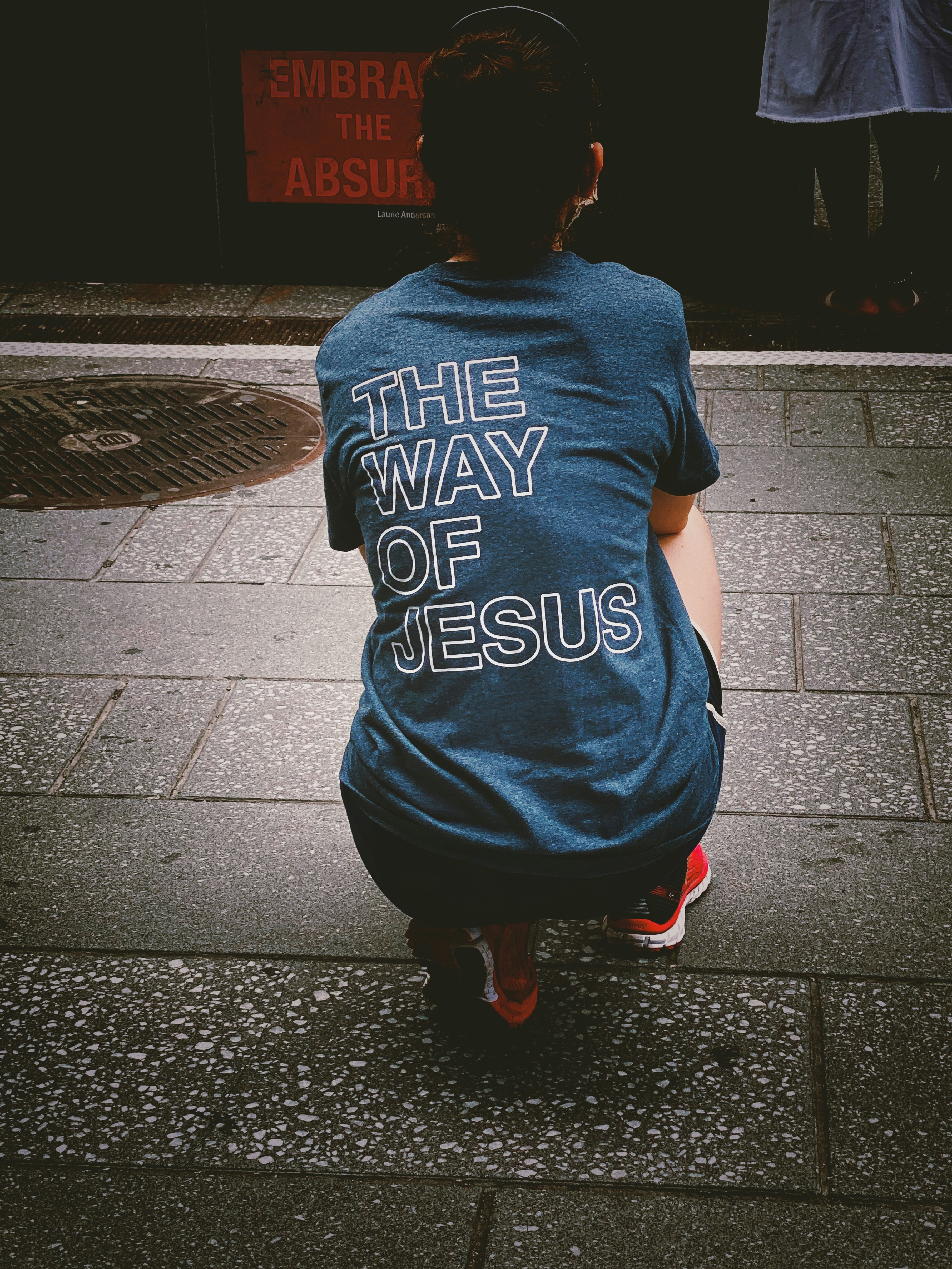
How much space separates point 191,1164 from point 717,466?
123cm

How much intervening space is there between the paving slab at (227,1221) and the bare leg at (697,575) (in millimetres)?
928

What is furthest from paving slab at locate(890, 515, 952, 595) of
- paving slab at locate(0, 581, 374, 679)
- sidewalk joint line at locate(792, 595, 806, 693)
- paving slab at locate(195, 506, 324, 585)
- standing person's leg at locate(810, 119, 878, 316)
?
standing person's leg at locate(810, 119, 878, 316)

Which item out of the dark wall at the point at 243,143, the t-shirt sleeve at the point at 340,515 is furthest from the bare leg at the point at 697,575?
the dark wall at the point at 243,143

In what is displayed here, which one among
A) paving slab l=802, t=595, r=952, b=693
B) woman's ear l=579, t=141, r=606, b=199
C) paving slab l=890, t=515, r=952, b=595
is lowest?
paving slab l=890, t=515, r=952, b=595

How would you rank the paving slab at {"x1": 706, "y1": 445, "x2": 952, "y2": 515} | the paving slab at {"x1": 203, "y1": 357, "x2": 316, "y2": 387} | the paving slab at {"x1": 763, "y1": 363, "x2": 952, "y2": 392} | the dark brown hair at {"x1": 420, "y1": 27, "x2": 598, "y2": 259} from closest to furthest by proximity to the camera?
the dark brown hair at {"x1": 420, "y1": 27, "x2": 598, "y2": 259}
the paving slab at {"x1": 706, "y1": 445, "x2": 952, "y2": 515}
the paving slab at {"x1": 763, "y1": 363, "x2": 952, "y2": 392}
the paving slab at {"x1": 203, "y1": 357, "x2": 316, "y2": 387}

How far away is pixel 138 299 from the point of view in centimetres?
603

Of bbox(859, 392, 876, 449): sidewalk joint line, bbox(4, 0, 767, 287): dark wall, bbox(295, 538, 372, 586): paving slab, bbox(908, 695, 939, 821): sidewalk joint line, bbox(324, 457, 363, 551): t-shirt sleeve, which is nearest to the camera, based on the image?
bbox(324, 457, 363, 551): t-shirt sleeve

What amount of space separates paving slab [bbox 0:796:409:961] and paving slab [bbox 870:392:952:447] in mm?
2507

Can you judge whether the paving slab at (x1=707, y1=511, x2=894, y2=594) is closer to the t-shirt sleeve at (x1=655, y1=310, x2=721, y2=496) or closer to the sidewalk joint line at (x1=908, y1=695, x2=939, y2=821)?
the sidewalk joint line at (x1=908, y1=695, x2=939, y2=821)

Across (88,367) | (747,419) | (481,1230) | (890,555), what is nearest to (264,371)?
(88,367)

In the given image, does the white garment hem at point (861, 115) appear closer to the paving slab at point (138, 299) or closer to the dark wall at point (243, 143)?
the dark wall at point (243, 143)

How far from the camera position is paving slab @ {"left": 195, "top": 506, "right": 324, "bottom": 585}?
378 centimetres

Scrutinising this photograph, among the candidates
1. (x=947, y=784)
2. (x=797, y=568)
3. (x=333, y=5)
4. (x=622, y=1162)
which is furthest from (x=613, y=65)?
(x=622, y=1162)

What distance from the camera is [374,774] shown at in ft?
6.54
